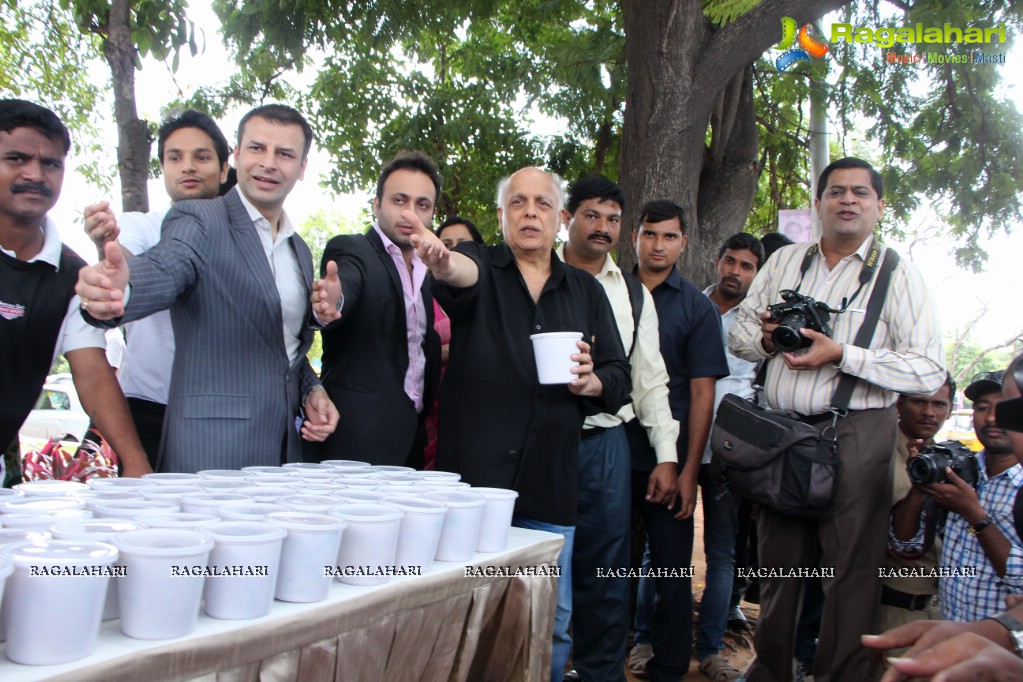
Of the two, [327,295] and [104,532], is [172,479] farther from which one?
[327,295]

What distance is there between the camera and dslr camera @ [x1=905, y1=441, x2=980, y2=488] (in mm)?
2705

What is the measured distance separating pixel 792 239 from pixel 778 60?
194 centimetres

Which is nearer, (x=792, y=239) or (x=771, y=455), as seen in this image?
(x=771, y=455)

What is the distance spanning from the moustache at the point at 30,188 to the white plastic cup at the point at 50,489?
36.8 inches

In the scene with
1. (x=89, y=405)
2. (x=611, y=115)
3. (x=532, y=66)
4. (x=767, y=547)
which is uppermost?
(x=532, y=66)

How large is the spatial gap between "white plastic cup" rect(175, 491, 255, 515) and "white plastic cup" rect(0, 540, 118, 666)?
1.43 feet

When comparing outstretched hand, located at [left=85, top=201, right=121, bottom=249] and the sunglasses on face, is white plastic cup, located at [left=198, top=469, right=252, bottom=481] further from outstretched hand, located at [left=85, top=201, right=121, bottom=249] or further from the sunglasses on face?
the sunglasses on face

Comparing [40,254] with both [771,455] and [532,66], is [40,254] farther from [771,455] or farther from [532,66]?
[532,66]

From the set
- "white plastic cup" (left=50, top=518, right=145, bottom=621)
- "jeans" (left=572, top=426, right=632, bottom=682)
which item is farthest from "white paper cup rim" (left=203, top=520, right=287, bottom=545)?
"jeans" (left=572, top=426, right=632, bottom=682)

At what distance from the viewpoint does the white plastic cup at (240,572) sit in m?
1.34

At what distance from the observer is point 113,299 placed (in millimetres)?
1790

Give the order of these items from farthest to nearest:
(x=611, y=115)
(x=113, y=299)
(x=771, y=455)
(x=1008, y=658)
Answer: (x=611, y=115) → (x=771, y=455) → (x=113, y=299) → (x=1008, y=658)

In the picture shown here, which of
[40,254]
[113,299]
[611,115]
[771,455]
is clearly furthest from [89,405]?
[611,115]

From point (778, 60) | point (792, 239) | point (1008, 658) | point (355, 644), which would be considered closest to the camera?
point (1008, 658)
